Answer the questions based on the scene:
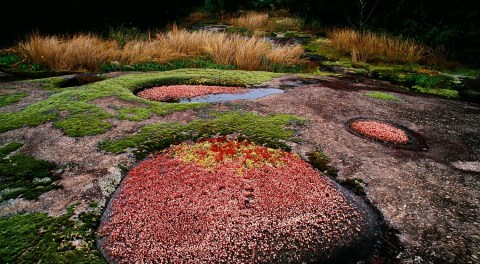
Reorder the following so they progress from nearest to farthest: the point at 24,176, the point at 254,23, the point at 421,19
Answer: the point at 24,176
the point at 421,19
the point at 254,23

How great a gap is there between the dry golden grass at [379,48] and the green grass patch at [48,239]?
9.55 meters

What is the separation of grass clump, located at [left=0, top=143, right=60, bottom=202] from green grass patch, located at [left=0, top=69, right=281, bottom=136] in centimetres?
67

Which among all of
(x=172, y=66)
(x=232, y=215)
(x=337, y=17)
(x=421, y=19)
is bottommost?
(x=172, y=66)

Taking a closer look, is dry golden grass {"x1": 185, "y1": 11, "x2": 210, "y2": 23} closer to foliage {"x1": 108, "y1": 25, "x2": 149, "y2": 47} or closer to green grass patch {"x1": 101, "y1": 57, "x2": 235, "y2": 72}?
foliage {"x1": 108, "y1": 25, "x2": 149, "y2": 47}

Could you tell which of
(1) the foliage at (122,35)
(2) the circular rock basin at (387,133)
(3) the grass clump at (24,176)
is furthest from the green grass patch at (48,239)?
(1) the foliage at (122,35)

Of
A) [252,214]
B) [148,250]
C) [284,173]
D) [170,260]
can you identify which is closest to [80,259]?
[148,250]

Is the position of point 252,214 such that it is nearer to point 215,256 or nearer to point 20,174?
point 215,256

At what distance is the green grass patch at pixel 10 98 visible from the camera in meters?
5.10

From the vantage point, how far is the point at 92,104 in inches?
193

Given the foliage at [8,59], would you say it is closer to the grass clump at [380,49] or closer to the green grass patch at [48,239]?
the green grass patch at [48,239]

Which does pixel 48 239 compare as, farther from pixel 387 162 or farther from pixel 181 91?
pixel 181 91

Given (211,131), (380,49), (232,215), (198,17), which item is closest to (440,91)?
(380,49)

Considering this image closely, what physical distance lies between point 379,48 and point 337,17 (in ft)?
16.3

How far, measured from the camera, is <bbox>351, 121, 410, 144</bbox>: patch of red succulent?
13.6ft
